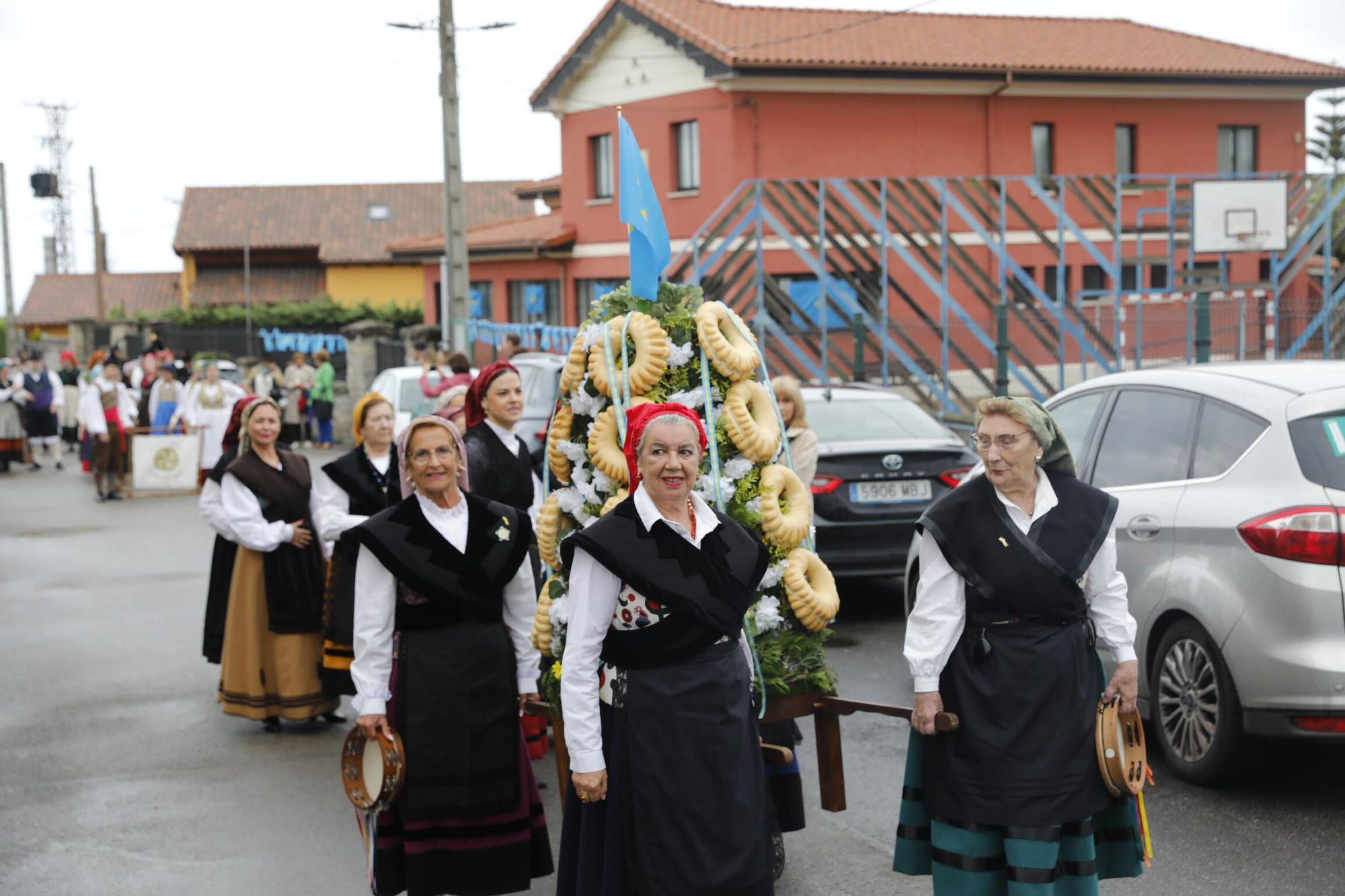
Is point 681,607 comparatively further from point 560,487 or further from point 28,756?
point 28,756

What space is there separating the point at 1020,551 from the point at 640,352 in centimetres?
150

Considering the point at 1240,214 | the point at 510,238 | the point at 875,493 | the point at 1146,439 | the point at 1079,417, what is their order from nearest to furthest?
the point at 1146,439
the point at 1079,417
the point at 875,493
the point at 1240,214
the point at 510,238

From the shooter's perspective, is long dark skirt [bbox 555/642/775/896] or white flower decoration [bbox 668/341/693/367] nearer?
long dark skirt [bbox 555/642/775/896]

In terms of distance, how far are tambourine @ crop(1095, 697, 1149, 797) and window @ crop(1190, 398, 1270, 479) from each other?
209cm

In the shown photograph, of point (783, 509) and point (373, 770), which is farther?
point (783, 509)

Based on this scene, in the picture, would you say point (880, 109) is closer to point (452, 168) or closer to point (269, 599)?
point (452, 168)

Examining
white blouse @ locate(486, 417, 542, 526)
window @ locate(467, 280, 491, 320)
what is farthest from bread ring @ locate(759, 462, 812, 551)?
window @ locate(467, 280, 491, 320)

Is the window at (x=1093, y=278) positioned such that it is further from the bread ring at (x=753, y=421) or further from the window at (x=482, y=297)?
the bread ring at (x=753, y=421)

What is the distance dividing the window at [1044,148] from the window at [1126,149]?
1826mm

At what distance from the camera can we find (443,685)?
4.87 metres

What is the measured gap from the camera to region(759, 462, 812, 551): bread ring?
16.9 ft

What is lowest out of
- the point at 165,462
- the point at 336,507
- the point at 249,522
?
the point at 165,462

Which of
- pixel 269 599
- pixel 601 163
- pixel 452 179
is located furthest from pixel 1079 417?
pixel 601 163

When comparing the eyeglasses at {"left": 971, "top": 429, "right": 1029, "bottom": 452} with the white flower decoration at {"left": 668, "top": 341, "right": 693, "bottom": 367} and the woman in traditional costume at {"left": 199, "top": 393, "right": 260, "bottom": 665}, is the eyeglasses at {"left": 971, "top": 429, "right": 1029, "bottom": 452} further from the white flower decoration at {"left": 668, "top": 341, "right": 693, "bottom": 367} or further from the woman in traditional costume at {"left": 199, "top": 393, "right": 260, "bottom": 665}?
the woman in traditional costume at {"left": 199, "top": 393, "right": 260, "bottom": 665}
